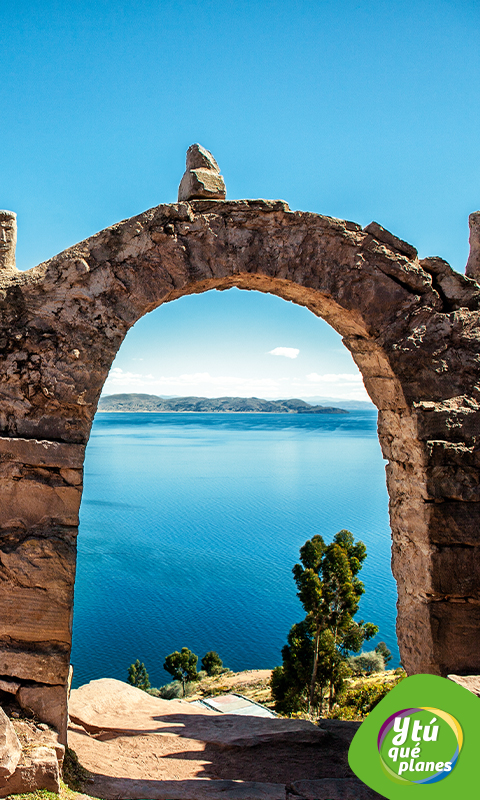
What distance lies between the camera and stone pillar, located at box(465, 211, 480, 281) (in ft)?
14.6

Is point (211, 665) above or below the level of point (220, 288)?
below

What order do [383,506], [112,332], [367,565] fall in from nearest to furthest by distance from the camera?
[112,332], [367,565], [383,506]

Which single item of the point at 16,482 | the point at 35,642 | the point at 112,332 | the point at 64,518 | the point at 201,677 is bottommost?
the point at 201,677

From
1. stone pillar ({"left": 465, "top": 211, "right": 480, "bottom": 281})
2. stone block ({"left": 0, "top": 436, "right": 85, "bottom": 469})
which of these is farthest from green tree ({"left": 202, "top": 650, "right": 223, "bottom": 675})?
stone pillar ({"left": 465, "top": 211, "right": 480, "bottom": 281})

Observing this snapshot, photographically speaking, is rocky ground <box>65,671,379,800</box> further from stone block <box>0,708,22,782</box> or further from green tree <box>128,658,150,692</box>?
green tree <box>128,658,150,692</box>

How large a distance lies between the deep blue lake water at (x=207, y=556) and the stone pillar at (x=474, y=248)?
14441 mm

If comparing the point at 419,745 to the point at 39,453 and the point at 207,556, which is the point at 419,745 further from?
the point at 207,556

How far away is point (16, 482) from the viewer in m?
3.63

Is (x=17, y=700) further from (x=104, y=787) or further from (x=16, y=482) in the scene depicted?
(x=16, y=482)

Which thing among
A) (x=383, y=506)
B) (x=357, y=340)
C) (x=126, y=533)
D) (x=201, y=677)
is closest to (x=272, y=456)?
(x=383, y=506)

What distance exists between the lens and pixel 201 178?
414cm

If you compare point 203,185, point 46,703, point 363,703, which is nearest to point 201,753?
point 46,703

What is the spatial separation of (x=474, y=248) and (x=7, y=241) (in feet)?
11.9

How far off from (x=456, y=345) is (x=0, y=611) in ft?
12.2
